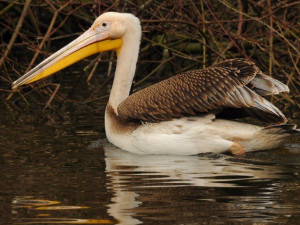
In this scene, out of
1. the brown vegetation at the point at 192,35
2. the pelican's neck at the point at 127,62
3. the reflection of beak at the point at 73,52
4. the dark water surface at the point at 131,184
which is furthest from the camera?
the brown vegetation at the point at 192,35

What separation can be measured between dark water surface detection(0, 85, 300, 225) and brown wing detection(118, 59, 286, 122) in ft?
1.14

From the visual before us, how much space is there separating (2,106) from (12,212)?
4933mm

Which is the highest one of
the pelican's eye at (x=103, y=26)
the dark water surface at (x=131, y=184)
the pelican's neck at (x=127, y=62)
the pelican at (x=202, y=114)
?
the pelican's eye at (x=103, y=26)

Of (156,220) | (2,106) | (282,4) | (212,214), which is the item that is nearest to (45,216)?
(156,220)

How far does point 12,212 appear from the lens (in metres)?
4.54

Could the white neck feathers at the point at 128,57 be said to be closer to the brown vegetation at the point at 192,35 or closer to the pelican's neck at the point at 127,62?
the pelican's neck at the point at 127,62

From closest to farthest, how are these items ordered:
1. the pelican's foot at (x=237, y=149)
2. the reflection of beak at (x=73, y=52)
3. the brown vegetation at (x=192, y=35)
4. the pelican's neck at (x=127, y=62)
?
the pelican's foot at (x=237, y=149) → the reflection of beak at (x=73, y=52) → the pelican's neck at (x=127, y=62) → the brown vegetation at (x=192, y=35)

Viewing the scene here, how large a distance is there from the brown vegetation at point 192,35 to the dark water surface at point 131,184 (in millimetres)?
1192

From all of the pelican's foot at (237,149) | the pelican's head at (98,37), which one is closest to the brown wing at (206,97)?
the pelican's foot at (237,149)

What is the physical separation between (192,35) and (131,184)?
11.0ft

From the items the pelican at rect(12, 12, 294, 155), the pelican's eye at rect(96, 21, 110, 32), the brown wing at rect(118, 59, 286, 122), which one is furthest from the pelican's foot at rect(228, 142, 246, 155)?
the pelican's eye at rect(96, 21, 110, 32)

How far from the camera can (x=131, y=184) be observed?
532 cm

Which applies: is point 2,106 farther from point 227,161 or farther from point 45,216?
point 45,216

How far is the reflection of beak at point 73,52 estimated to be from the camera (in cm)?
708
